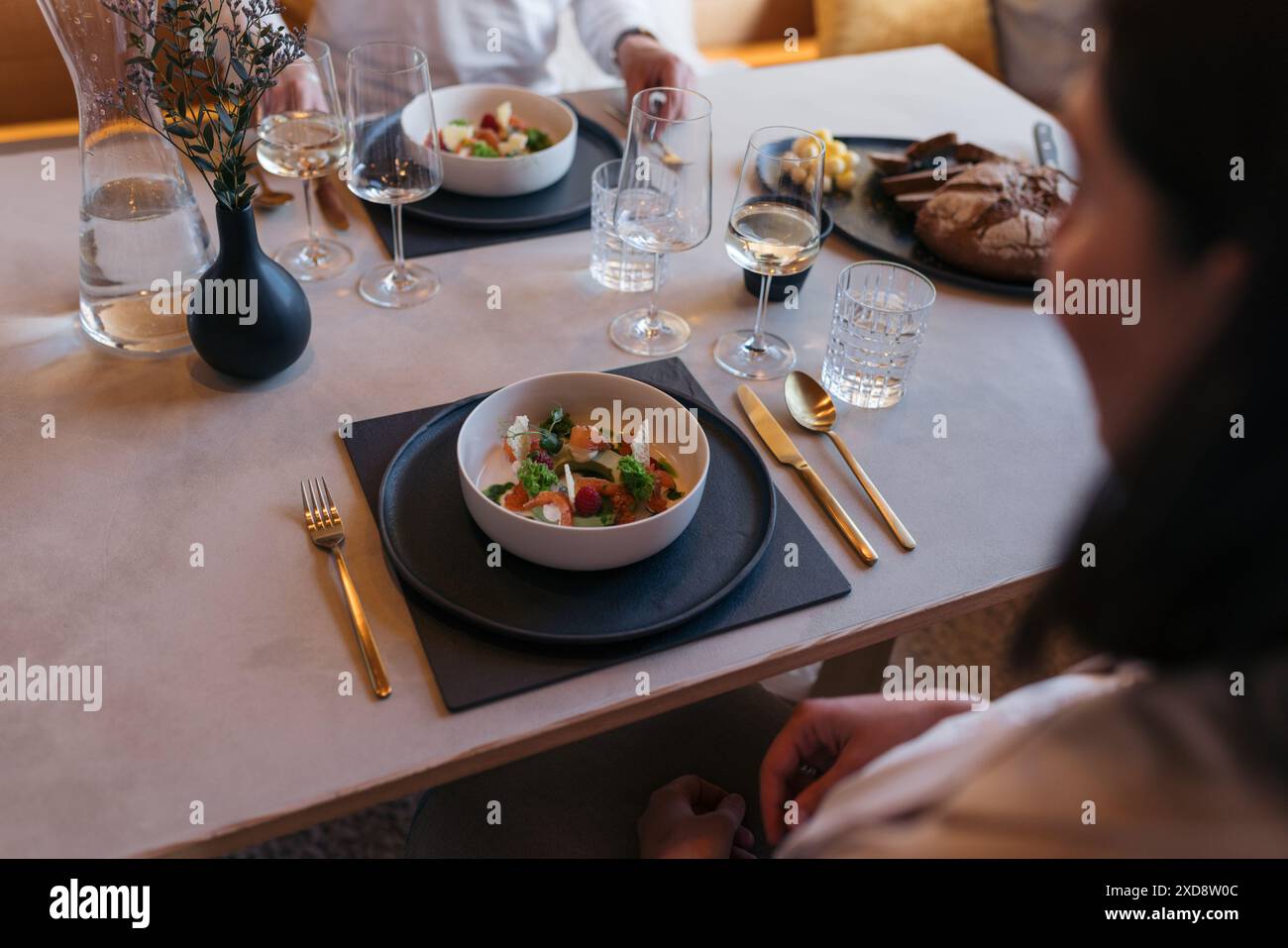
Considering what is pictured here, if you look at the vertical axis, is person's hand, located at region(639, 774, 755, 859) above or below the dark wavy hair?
below

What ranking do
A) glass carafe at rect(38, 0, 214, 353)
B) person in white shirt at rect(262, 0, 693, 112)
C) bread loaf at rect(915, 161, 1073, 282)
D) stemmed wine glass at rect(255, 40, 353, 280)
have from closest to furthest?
glass carafe at rect(38, 0, 214, 353) < stemmed wine glass at rect(255, 40, 353, 280) < bread loaf at rect(915, 161, 1073, 282) < person in white shirt at rect(262, 0, 693, 112)

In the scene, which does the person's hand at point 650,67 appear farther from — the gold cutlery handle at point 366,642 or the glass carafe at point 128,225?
the gold cutlery handle at point 366,642

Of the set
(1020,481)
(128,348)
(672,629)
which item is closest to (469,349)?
(128,348)

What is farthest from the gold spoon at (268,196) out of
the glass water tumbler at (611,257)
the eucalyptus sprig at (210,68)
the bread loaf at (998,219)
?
the bread loaf at (998,219)

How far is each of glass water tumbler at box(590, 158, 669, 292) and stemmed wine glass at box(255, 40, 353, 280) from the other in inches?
12.9

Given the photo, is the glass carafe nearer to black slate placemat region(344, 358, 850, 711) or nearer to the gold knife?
black slate placemat region(344, 358, 850, 711)

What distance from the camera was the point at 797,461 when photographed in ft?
3.61

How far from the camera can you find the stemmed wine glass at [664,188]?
3.72ft

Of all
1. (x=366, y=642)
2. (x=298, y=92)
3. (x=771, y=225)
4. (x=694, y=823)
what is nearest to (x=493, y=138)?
(x=298, y=92)

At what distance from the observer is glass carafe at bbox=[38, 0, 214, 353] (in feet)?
3.66

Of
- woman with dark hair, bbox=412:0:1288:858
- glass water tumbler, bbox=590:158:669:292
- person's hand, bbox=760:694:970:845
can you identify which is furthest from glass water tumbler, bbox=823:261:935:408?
woman with dark hair, bbox=412:0:1288:858

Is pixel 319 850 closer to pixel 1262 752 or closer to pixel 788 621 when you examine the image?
pixel 788 621

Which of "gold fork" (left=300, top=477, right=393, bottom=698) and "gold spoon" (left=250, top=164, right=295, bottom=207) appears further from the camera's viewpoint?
"gold spoon" (left=250, top=164, right=295, bottom=207)

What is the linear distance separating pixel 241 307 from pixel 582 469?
0.42 meters
